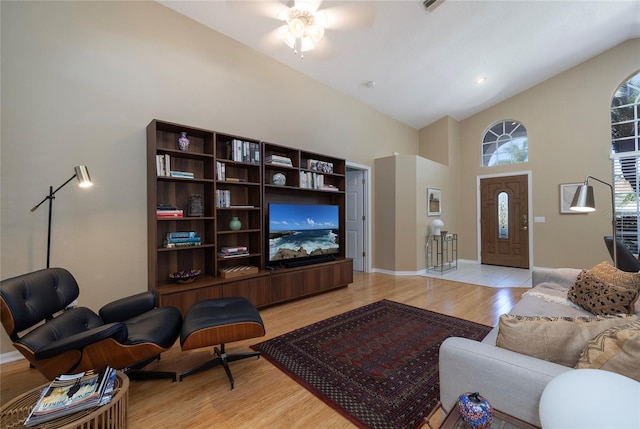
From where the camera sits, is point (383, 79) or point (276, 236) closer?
point (276, 236)

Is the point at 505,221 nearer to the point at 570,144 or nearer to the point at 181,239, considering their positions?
the point at 570,144

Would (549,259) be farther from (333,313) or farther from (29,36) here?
(29,36)

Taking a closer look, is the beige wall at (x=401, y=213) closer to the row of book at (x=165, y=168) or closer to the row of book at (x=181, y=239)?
the row of book at (x=181, y=239)

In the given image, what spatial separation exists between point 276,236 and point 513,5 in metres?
4.25

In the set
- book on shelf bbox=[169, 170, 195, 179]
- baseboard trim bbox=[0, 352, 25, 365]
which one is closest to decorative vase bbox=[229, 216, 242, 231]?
book on shelf bbox=[169, 170, 195, 179]

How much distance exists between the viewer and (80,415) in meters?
1.13

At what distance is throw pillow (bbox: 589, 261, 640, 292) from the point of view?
1.92 meters

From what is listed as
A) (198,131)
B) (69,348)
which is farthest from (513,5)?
(69,348)

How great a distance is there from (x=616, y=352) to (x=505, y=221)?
19.9ft

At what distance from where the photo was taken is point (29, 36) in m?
2.33

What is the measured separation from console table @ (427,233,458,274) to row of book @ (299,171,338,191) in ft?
8.75

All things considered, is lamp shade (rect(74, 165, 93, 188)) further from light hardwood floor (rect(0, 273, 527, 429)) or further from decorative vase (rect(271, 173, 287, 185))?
decorative vase (rect(271, 173, 287, 185))

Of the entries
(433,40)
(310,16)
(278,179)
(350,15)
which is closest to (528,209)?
(433,40)

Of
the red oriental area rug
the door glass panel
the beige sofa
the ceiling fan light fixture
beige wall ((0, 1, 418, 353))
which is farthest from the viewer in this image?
the door glass panel
